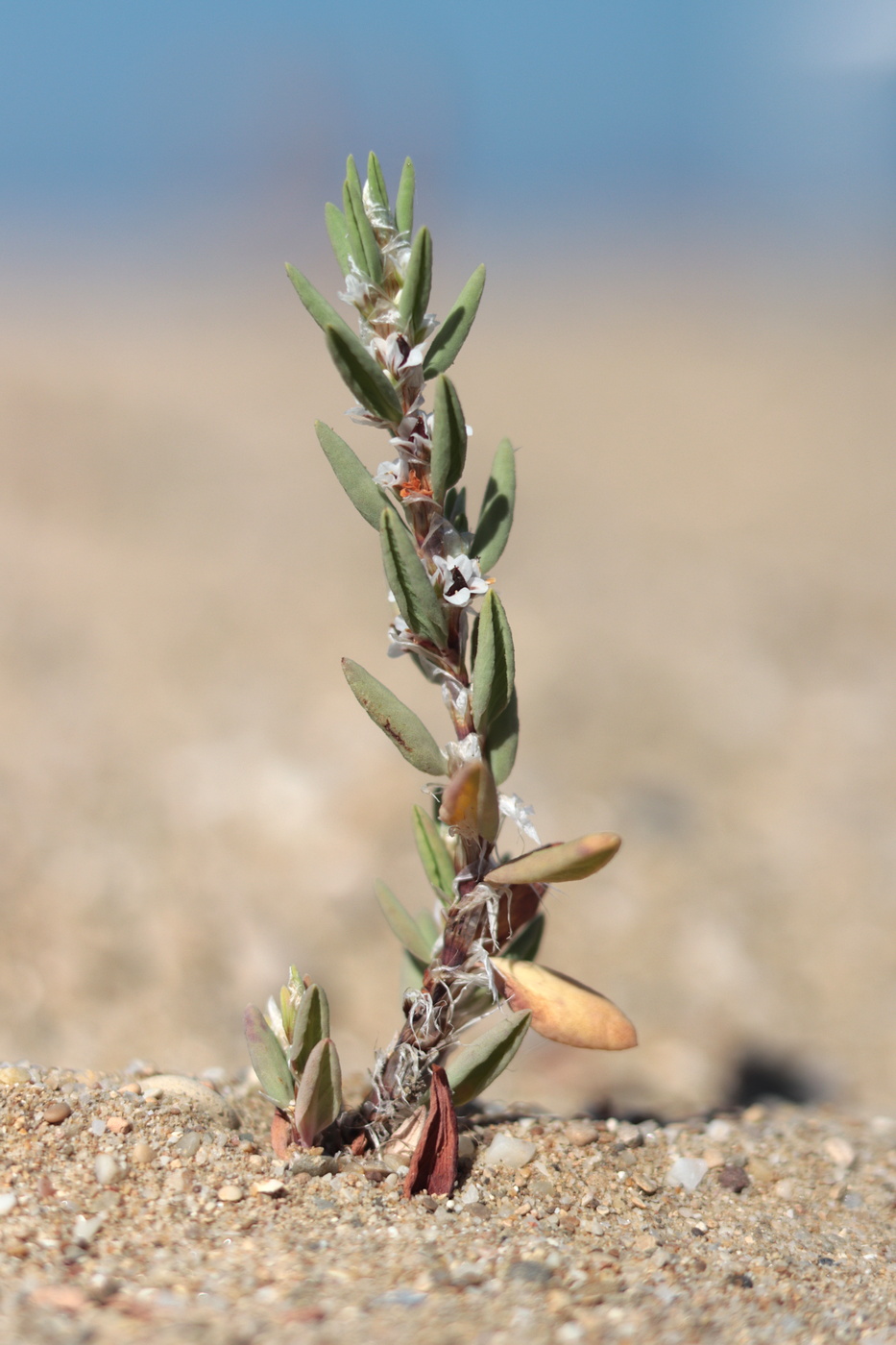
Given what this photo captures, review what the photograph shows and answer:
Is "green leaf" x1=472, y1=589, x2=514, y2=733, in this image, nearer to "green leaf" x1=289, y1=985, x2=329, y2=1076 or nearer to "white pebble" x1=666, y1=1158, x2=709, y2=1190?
"green leaf" x1=289, y1=985, x2=329, y2=1076

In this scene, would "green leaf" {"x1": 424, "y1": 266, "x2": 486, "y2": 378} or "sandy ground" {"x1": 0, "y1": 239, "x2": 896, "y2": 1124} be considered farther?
"sandy ground" {"x1": 0, "y1": 239, "x2": 896, "y2": 1124}

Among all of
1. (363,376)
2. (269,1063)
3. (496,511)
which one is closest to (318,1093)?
(269,1063)

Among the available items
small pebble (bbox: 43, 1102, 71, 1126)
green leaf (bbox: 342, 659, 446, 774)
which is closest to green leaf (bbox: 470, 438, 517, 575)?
green leaf (bbox: 342, 659, 446, 774)

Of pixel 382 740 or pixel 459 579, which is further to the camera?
pixel 382 740

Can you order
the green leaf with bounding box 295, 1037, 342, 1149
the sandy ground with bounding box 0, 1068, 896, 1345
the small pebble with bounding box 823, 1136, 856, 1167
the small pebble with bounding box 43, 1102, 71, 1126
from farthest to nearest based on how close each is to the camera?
the small pebble with bounding box 823, 1136, 856, 1167 → the small pebble with bounding box 43, 1102, 71, 1126 → the green leaf with bounding box 295, 1037, 342, 1149 → the sandy ground with bounding box 0, 1068, 896, 1345

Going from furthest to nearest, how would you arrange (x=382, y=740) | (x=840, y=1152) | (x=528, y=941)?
(x=382, y=740) < (x=840, y=1152) < (x=528, y=941)

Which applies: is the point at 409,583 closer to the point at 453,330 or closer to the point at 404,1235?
the point at 453,330

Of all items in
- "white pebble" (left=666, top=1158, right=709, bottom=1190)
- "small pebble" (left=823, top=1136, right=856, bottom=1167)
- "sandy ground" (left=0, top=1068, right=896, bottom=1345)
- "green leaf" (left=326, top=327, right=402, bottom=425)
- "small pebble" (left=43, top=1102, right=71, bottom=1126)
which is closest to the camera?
"sandy ground" (left=0, top=1068, right=896, bottom=1345)

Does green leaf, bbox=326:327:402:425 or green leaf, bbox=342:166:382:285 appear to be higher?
green leaf, bbox=342:166:382:285
